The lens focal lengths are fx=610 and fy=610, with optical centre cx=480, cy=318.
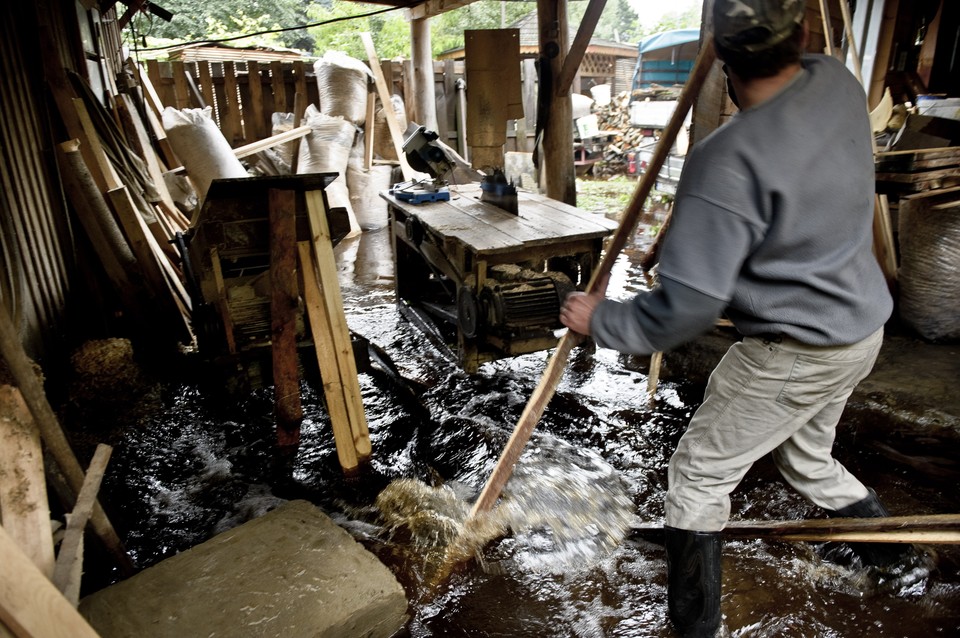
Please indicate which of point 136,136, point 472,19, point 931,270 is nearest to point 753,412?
point 931,270

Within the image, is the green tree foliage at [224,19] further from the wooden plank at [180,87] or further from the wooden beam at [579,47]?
the wooden beam at [579,47]

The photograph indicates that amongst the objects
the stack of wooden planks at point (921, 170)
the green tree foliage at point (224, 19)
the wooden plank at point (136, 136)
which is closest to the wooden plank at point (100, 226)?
the wooden plank at point (136, 136)

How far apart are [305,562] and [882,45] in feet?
22.0

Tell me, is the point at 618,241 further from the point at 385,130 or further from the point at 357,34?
the point at 357,34

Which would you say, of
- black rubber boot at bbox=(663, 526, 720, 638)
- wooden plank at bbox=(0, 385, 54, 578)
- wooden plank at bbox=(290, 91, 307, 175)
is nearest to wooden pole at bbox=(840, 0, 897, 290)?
black rubber boot at bbox=(663, 526, 720, 638)

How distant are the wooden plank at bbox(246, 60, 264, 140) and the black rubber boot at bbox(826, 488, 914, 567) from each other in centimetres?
958

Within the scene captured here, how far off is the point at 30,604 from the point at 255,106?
9.58m

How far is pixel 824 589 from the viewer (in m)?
2.48

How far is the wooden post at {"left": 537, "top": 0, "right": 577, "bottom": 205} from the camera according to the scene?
4.89 meters

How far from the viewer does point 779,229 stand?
1.69 m

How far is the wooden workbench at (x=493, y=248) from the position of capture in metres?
3.94

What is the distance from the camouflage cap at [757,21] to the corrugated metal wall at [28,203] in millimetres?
3520

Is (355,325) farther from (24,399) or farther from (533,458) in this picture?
(24,399)

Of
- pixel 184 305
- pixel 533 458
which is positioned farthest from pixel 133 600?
pixel 184 305
